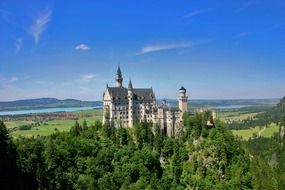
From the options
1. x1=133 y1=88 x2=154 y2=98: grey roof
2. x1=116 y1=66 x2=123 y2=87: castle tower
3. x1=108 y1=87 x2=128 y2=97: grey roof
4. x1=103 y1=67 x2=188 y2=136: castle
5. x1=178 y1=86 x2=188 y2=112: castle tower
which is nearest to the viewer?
x1=103 y1=67 x2=188 y2=136: castle

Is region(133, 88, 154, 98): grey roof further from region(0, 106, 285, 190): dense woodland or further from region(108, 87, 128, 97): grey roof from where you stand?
region(0, 106, 285, 190): dense woodland

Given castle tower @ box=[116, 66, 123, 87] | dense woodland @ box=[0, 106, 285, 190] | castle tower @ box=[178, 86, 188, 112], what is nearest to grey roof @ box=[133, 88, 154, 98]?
castle tower @ box=[116, 66, 123, 87]

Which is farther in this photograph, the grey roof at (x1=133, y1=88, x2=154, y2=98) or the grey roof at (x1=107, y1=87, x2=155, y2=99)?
the grey roof at (x1=133, y1=88, x2=154, y2=98)

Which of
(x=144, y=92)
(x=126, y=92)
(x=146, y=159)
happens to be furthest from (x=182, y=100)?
(x=146, y=159)

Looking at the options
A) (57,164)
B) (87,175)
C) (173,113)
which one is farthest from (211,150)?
(57,164)

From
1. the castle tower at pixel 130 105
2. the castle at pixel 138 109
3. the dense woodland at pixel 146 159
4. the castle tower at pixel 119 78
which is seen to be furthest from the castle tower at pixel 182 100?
the castle tower at pixel 119 78

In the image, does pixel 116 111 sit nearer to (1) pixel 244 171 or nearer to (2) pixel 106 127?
(2) pixel 106 127
